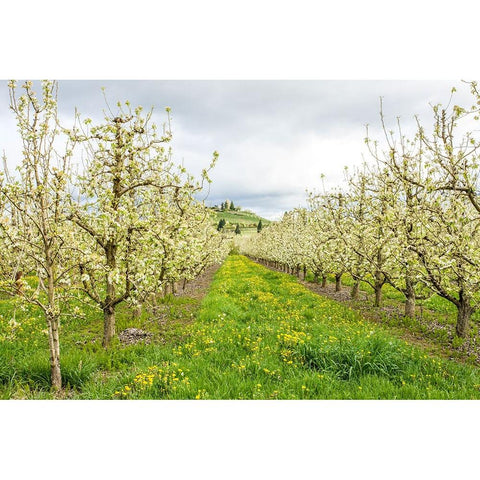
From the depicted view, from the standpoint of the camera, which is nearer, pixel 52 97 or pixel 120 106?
pixel 52 97

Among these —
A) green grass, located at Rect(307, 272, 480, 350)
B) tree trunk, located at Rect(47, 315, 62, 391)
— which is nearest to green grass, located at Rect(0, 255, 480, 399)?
tree trunk, located at Rect(47, 315, 62, 391)

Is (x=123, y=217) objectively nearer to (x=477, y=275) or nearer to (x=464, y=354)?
(x=477, y=275)

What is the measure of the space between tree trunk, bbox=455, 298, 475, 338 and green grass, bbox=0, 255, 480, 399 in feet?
9.19

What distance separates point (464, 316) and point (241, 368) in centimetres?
848

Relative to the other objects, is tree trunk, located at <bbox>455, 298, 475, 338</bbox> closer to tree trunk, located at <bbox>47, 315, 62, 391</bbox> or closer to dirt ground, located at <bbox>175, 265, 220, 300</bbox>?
tree trunk, located at <bbox>47, 315, 62, 391</bbox>

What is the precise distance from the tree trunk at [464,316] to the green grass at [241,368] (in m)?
2.80

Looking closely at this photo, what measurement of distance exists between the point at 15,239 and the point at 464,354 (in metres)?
12.5

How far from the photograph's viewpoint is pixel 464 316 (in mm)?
10062

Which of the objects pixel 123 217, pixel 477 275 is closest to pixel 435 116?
pixel 477 275

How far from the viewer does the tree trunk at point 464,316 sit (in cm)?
994

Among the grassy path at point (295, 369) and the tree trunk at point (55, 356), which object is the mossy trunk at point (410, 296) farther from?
the tree trunk at point (55, 356)

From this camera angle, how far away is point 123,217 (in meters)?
8.13

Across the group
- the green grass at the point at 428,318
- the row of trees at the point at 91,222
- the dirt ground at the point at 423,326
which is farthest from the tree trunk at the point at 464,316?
the row of trees at the point at 91,222

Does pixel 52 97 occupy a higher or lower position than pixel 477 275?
higher
